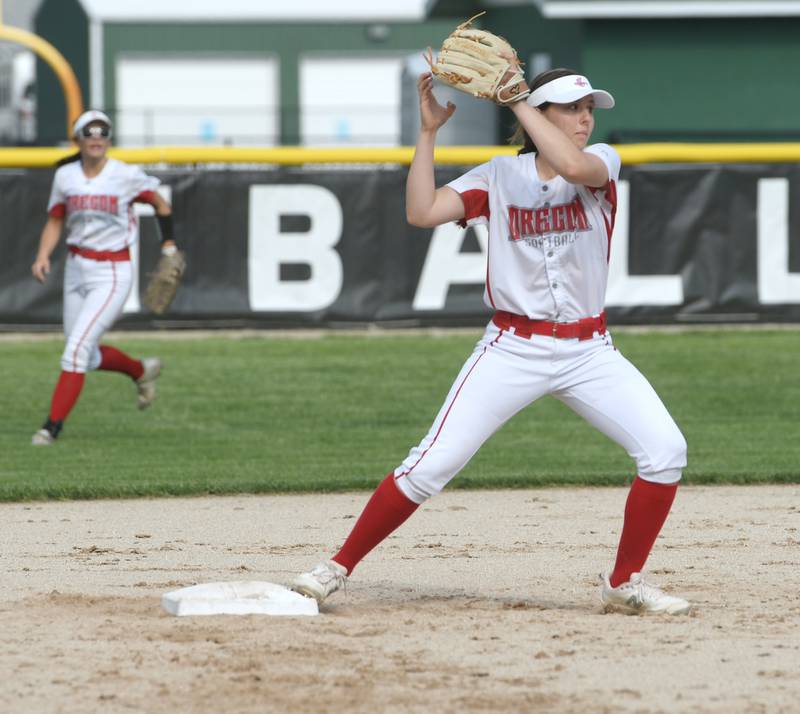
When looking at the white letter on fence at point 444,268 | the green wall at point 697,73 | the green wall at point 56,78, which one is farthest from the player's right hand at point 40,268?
the green wall at point 56,78

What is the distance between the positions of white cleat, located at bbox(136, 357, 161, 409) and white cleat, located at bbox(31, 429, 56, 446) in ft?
3.23

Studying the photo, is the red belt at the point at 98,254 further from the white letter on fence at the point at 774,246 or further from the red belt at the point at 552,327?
the white letter on fence at the point at 774,246

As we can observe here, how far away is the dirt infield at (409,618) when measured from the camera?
4.40m

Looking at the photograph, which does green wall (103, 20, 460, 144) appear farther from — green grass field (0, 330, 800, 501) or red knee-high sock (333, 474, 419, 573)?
red knee-high sock (333, 474, 419, 573)

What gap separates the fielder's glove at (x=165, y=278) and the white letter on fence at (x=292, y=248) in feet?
12.5

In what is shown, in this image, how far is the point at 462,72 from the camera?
5.12 m

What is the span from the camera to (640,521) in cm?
536

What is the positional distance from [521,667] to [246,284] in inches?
415

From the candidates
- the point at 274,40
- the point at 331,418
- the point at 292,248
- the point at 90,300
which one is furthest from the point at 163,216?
the point at 274,40

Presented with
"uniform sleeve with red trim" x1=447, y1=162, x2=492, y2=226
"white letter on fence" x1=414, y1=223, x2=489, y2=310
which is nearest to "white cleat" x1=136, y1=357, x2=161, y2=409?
"white letter on fence" x1=414, y1=223, x2=489, y2=310

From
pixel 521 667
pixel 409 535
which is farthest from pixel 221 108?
pixel 521 667

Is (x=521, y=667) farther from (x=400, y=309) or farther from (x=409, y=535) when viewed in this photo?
(x=400, y=309)

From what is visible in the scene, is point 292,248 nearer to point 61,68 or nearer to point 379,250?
point 379,250

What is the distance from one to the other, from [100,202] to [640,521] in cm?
553
